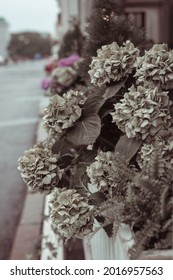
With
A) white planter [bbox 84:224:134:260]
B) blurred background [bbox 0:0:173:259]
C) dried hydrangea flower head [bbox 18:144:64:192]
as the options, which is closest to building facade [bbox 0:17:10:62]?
blurred background [bbox 0:0:173:259]

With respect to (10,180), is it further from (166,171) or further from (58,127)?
(166,171)

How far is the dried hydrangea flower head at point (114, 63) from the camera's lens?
167cm

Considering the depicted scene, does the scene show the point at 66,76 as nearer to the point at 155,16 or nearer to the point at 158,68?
the point at 158,68

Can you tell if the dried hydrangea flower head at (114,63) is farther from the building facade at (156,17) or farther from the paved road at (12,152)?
the building facade at (156,17)

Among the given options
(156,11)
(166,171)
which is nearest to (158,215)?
(166,171)

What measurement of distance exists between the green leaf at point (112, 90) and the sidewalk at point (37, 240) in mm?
1159

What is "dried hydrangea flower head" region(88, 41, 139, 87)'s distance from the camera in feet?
5.49

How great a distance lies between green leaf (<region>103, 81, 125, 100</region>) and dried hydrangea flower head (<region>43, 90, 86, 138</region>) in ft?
0.35

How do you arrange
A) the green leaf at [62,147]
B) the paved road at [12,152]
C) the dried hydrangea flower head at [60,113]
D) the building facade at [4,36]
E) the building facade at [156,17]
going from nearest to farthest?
the dried hydrangea flower head at [60,113], the green leaf at [62,147], the paved road at [12,152], the building facade at [156,17], the building facade at [4,36]

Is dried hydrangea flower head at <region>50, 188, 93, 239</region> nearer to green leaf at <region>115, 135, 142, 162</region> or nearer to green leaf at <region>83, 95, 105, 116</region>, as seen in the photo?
green leaf at <region>115, 135, 142, 162</region>

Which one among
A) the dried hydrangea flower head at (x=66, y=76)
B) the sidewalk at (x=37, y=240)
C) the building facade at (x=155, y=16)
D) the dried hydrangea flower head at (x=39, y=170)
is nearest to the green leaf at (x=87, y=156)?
the dried hydrangea flower head at (x=39, y=170)
